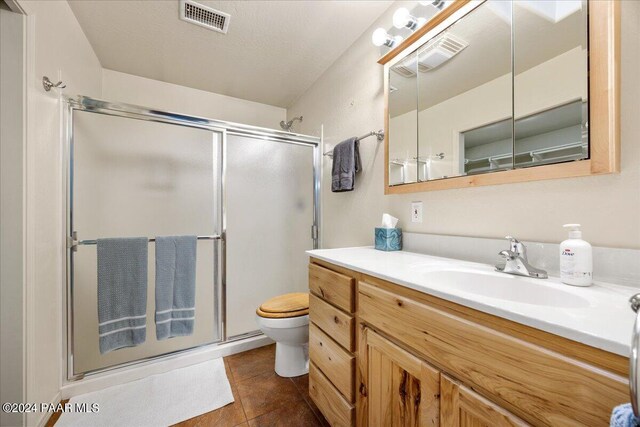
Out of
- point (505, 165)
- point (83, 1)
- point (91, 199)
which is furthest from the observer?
point (91, 199)

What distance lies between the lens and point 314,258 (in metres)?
1.30

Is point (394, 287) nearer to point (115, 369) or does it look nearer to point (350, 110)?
point (350, 110)

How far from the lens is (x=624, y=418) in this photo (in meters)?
0.31

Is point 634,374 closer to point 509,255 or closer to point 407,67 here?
point 509,255

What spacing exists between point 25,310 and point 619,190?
2239 mm

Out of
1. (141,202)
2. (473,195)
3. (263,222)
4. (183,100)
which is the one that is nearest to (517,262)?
(473,195)

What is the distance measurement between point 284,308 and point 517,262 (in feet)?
4.08

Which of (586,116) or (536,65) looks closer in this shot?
(586,116)

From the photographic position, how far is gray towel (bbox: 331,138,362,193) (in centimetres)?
170

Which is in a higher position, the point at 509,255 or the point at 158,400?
the point at 509,255

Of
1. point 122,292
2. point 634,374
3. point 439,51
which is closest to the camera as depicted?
point 634,374

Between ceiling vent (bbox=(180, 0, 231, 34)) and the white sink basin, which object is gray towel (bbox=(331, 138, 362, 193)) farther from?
ceiling vent (bbox=(180, 0, 231, 34))

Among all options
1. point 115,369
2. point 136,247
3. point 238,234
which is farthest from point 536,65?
point 115,369

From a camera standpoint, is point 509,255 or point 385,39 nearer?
point 509,255
